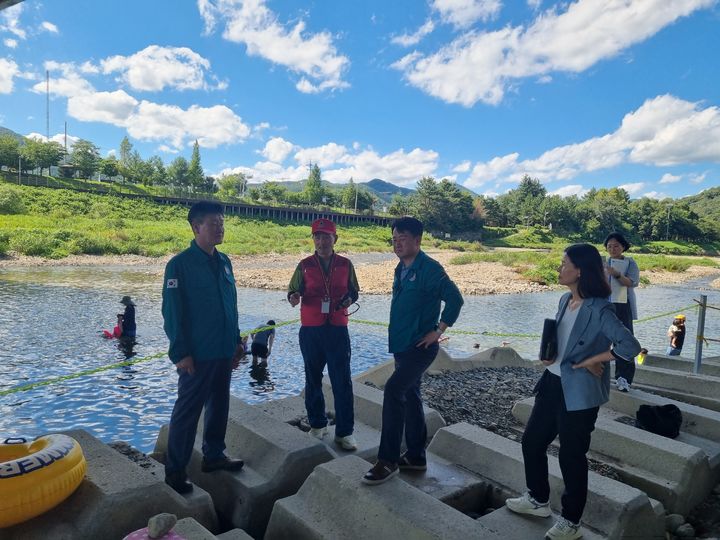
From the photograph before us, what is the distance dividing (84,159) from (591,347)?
84.2 meters

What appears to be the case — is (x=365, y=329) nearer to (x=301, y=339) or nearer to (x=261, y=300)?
(x=261, y=300)

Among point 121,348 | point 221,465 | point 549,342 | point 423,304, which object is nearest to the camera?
point 549,342

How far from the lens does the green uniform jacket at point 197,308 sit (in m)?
3.46

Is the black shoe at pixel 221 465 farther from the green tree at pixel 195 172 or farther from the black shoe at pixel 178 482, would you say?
the green tree at pixel 195 172

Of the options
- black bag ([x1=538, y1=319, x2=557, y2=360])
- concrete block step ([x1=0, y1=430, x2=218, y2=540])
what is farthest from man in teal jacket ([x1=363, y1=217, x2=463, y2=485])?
concrete block step ([x1=0, y1=430, x2=218, y2=540])

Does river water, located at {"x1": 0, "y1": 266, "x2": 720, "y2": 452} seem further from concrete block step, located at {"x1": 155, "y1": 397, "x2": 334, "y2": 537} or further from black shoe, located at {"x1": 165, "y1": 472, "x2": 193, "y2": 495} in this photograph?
black shoe, located at {"x1": 165, "y1": 472, "x2": 193, "y2": 495}

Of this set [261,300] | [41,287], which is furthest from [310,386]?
[41,287]

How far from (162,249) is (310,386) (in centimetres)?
3757

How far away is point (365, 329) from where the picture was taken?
16234 millimetres

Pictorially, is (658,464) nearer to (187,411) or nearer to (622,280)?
(622,280)

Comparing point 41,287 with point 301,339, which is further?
point 41,287

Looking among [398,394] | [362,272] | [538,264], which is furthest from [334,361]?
[538,264]

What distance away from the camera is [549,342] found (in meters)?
3.26

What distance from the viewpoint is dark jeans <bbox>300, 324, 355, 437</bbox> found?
4.36 meters
